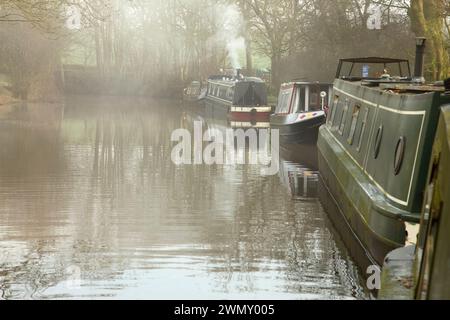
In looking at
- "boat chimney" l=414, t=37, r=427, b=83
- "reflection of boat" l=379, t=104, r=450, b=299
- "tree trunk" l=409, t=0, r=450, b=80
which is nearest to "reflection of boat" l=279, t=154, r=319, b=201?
"boat chimney" l=414, t=37, r=427, b=83

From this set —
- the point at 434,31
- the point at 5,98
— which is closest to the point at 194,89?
the point at 5,98

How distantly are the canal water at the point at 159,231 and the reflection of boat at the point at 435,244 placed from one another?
1973mm

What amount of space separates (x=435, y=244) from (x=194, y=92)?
132 ft

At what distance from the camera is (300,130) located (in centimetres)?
2331

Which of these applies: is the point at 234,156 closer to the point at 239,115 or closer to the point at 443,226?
the point at 239,115

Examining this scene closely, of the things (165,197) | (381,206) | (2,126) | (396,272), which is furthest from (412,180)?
(2,126)

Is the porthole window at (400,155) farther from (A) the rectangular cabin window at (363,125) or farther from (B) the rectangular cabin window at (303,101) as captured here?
(B) the rectangular cabin window at (303,101)

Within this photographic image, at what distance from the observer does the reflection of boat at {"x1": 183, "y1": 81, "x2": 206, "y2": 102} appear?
141 ft

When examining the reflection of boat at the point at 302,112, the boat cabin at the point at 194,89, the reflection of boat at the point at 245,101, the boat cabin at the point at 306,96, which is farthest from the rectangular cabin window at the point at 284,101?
the boat cabin at the point at 194,89

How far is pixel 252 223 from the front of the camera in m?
10.9

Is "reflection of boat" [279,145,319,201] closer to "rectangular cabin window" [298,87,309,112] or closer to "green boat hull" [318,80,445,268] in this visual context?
"green boat hull" [318,80,445,268]

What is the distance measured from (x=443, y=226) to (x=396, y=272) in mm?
1666

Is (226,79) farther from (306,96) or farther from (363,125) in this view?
(363,125)

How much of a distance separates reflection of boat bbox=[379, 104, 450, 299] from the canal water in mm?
1973
